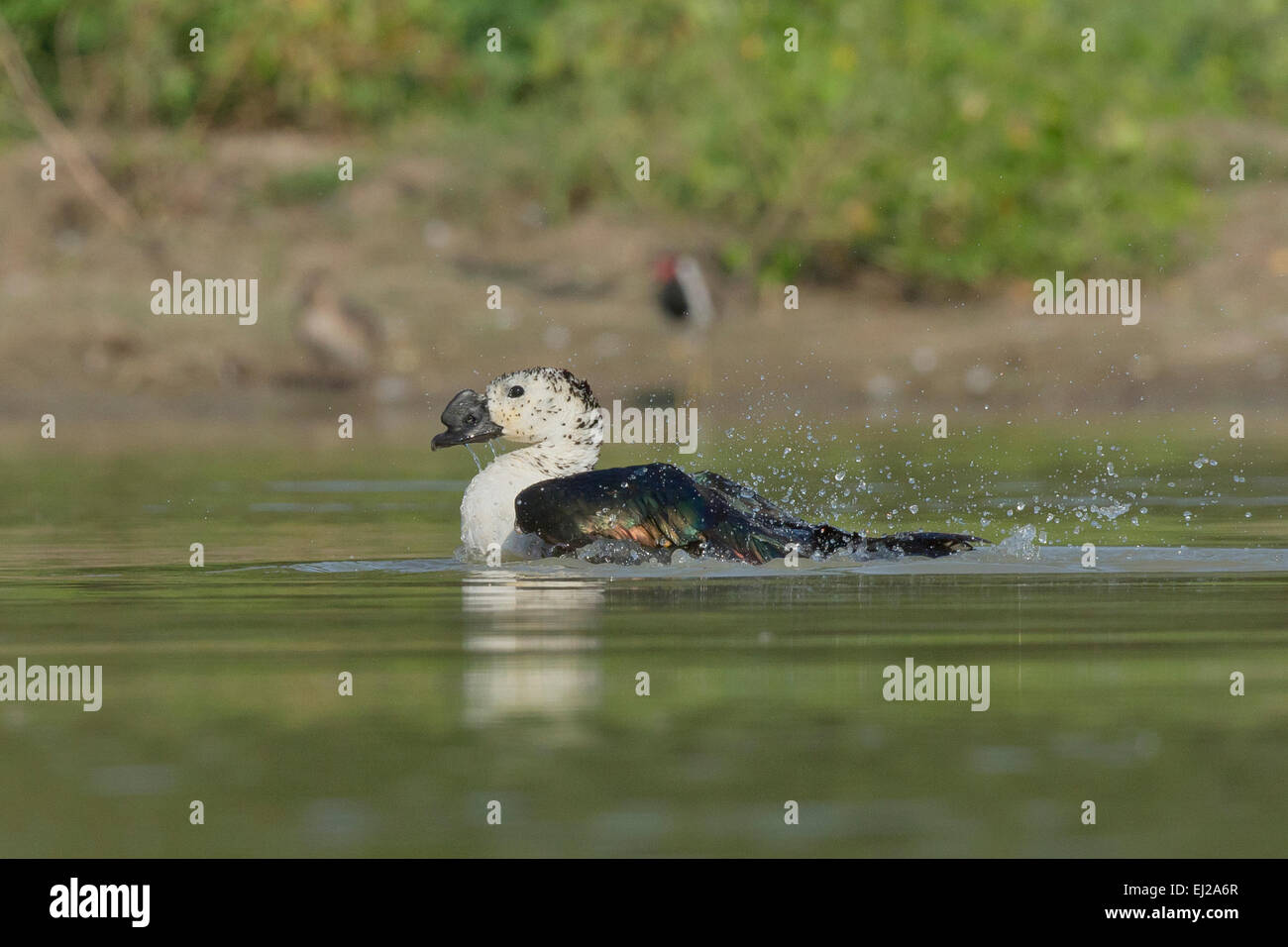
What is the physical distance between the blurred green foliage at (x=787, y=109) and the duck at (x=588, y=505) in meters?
14.0

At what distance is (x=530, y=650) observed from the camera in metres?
8.51

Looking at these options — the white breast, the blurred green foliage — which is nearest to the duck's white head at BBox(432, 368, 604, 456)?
the white breast

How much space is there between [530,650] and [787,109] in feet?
59.2

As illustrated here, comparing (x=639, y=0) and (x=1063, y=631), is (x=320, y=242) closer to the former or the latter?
(x=639, y=0)

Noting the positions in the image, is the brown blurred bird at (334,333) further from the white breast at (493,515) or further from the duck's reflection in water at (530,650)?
the duck's reflection in water at (530,650)

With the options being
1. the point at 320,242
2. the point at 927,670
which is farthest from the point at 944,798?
the point at 320,242

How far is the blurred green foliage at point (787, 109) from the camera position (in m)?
25.8

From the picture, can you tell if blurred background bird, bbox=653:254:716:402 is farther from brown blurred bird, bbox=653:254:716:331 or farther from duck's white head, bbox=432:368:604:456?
Result: duck's white head, bbox=432:368:604:456

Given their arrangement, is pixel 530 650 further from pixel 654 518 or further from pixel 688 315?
pixel 688 315

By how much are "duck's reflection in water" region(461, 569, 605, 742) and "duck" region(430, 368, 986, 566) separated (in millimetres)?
319

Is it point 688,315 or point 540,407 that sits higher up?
point 688,315

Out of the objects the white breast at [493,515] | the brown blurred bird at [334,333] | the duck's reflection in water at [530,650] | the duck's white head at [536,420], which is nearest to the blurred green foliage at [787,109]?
the brown blurred bird at [334,333]

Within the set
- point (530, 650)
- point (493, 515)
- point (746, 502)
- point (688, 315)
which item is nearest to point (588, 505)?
point (493, 515)

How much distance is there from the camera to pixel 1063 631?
356 inches
